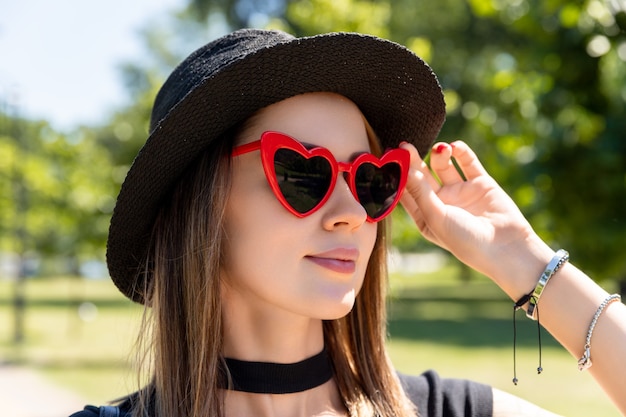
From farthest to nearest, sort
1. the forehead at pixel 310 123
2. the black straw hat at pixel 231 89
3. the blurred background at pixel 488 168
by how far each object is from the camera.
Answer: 1. the blurred background at pixel 488 168
2. the forehead at pixel 310 123
3. the black straw hat at pixel 231 89

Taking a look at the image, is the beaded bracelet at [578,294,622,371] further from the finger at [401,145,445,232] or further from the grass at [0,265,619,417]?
the grass at [0,265,619,417]

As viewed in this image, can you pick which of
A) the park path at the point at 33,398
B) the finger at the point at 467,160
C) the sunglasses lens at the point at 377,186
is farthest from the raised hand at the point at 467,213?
the park path at the point at 33,398

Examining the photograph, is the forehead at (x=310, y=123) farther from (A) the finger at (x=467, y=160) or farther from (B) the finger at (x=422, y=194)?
(A) the finger at (x=467, y=160)

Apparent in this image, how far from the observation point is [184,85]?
193 cm

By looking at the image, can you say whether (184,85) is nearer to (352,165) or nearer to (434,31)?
(352,165)

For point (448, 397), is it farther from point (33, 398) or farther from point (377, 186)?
point (33, 398)

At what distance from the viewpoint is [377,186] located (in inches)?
79.0

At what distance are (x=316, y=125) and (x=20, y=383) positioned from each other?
8.83 meters

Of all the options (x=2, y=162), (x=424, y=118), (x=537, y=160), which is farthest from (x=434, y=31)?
(x=424, y=118)

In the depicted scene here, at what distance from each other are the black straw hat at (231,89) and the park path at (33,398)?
5.96 metres

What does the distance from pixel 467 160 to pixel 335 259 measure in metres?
0.64

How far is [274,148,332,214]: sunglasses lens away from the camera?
1.85 m

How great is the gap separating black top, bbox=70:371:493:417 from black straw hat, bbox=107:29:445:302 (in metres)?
0.83

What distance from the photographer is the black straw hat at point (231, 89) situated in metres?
1.82
